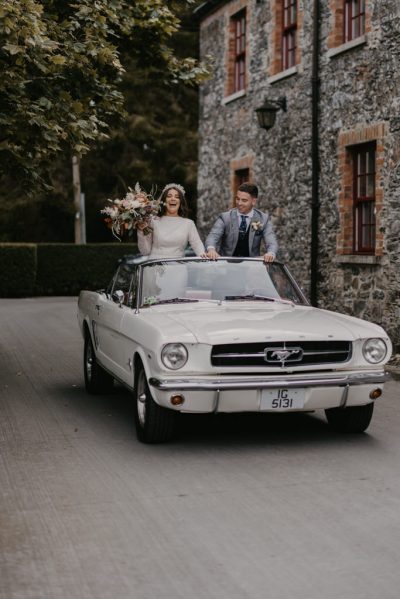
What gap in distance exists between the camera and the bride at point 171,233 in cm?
991

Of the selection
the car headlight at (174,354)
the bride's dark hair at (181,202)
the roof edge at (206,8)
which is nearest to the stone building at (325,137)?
the roof edge at (206,8)

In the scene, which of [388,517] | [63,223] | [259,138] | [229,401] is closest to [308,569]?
[388,517]

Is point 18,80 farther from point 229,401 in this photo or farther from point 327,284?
point 327,284

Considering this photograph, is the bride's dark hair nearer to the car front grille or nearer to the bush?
the car front grille

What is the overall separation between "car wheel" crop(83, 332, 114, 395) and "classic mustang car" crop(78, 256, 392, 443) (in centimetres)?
150

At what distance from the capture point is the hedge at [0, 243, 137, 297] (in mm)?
31078

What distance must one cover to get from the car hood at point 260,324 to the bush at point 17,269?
2354 cm

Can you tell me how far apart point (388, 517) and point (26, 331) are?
522 inches

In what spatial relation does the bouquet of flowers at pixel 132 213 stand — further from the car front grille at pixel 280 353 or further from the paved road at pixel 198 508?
the car front grille at pixel 280 353

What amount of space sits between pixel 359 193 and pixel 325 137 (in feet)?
4.61

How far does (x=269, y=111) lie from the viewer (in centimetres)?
1830

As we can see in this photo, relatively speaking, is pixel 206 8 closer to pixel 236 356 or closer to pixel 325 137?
pixel 325 137

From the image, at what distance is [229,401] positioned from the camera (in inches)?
279

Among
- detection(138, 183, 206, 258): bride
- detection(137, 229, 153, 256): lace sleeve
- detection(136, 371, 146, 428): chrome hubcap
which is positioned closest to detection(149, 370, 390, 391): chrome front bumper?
detection(136, 371, 146, 428): chrome hubcap
